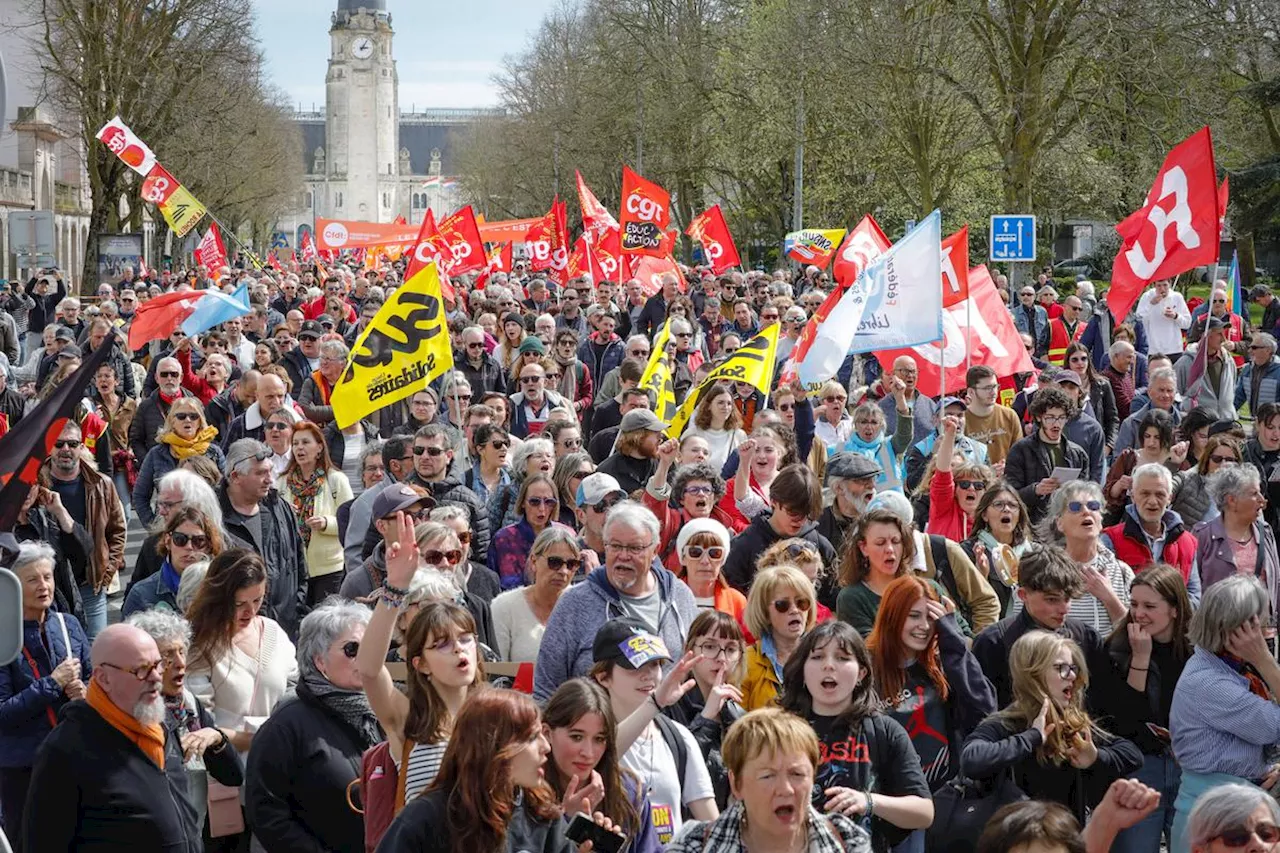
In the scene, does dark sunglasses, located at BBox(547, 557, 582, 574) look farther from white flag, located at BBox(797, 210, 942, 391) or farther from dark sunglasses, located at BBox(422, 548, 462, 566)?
white flag, located at BBox(797, 210, 942, 391)

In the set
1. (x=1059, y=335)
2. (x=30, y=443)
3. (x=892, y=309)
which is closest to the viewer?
(x=30, y=443)

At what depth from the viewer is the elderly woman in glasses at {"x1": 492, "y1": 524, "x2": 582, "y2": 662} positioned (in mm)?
6719

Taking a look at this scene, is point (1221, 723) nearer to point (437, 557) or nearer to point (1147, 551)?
point (1147, 551)

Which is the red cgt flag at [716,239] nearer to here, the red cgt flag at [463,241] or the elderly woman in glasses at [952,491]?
the red cgt flag at [463,241]

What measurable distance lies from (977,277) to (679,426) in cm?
335

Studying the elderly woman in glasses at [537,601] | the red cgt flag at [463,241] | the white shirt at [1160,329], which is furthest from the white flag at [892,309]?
the red cgt flag at [463,241]

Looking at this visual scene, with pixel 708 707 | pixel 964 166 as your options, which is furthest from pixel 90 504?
pixel 964 166

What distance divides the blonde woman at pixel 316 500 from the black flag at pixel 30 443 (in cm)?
434

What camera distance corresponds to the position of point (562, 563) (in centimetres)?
673

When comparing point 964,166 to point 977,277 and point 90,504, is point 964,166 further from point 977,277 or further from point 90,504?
point 90,504

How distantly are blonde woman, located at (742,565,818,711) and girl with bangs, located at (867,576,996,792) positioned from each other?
30 cm

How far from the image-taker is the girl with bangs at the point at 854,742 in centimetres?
499

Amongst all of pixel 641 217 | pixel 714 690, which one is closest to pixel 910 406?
pixel 714 690

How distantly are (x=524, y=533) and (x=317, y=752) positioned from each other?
2835 millimetres
